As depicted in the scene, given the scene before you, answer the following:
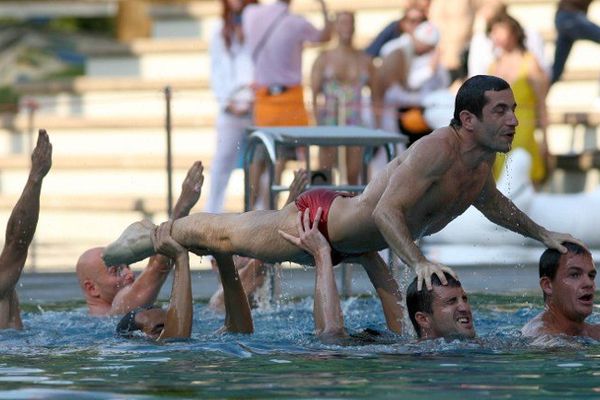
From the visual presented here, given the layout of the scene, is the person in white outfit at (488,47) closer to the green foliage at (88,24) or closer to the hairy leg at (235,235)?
the hairy leg at (235,235)

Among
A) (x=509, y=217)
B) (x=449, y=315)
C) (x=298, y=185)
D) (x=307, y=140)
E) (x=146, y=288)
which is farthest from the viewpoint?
(x=307, y=140)

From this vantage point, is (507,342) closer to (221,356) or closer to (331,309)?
(331,309)

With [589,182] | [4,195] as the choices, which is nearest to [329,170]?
[589,182]

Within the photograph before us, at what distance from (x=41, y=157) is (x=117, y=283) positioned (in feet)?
4.82

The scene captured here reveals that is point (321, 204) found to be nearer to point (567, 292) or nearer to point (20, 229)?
point (567, 292)

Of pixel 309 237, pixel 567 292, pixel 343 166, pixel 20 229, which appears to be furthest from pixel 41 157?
pixel 343 166

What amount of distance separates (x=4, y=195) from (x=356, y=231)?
1014cm

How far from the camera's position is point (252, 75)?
1544cm

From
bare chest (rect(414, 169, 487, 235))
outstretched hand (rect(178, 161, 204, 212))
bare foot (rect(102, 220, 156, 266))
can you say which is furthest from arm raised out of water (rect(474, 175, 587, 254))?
bare foot (rect(102, 220, 156, 266))

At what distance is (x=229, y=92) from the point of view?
51.5 feet

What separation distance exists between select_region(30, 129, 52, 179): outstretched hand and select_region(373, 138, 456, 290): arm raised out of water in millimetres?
2283

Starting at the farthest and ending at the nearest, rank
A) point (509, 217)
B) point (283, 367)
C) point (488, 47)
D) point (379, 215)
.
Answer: point (488, 47)
point (509, 217)
point (379, 215)
point (283, 367)

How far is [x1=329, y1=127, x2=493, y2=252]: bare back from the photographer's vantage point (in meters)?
8.26

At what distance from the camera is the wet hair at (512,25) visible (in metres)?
14.8
